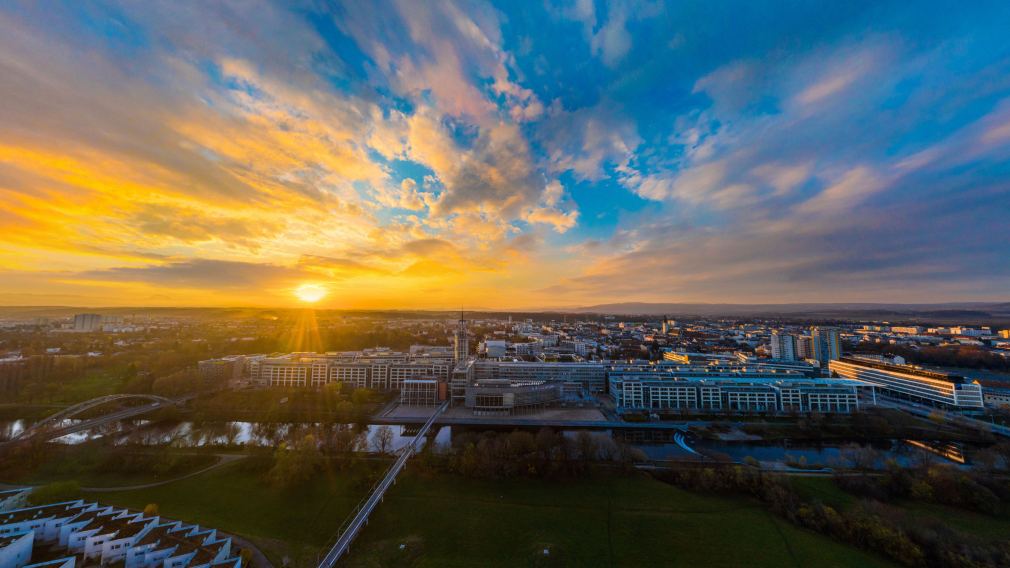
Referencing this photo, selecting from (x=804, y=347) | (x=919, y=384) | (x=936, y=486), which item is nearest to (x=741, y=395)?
(x=936, y=486)

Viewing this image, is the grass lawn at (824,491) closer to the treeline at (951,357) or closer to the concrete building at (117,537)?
the concrete building at (117,537)

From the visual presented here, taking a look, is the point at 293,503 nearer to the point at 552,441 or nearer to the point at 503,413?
the point at 552,441

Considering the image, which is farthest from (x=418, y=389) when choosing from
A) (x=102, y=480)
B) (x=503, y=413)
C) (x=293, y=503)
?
(x=102, y=480)

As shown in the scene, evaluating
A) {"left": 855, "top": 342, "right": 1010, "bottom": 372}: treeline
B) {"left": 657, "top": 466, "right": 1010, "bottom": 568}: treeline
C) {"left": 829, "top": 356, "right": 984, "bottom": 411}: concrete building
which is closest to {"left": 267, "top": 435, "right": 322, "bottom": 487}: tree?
{"left": 657, "top": 466, "right": 1010, "bottom": 568}: treeline

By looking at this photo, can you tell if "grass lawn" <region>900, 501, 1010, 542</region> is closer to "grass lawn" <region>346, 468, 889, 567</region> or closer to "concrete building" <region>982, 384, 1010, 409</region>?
"grass lawn" <region>346, 468, 889, 567</region>

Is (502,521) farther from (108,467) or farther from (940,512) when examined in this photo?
(108,467)

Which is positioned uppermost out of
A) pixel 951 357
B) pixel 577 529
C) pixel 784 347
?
pixel 784 347
